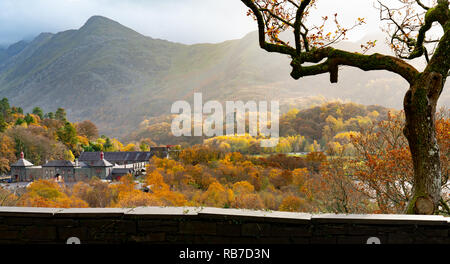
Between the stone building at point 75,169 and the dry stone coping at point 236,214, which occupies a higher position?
the dry stone coping at point 236,214

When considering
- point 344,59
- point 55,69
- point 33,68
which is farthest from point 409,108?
point 33,68

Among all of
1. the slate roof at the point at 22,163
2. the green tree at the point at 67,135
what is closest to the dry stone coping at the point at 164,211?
the slate roof at the point at 22,163

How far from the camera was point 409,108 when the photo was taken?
3.42 m

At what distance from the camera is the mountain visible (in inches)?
3414

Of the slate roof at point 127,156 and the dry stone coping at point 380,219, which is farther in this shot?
the slate roof at point 127,156

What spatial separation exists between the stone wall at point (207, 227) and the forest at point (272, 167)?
1.57 ft

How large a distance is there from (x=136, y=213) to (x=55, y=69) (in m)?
173

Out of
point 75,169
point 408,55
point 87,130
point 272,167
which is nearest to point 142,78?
point 87,130

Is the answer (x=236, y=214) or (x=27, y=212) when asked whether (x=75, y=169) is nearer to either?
(x=27, y=212)

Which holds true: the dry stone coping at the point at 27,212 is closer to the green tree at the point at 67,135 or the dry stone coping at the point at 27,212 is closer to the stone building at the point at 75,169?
the stone building at the point at 75,169

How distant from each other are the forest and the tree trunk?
1.81 m

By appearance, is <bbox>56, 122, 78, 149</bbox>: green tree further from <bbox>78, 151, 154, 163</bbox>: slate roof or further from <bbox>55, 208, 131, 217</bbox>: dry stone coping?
<bbox>55, 208, 131, 217</bbox>: dry stone coping

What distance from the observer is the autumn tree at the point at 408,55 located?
3342 mm
